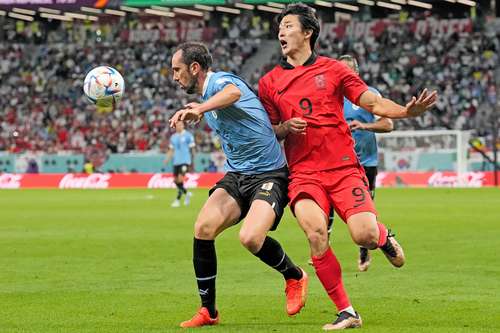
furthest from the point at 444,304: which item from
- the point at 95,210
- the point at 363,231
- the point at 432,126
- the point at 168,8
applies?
the point at 168,8

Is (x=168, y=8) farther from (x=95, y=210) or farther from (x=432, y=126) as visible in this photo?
(x=95, y=210)

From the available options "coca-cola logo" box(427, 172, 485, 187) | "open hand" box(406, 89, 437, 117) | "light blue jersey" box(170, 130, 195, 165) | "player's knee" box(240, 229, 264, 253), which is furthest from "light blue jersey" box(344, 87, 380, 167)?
"coca-cola logo" box(427, 172, 485, 187)

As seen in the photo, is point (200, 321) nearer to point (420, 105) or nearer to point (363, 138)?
point (420, 105)

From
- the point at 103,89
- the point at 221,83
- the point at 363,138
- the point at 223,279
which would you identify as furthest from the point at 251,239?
the point at 363,138

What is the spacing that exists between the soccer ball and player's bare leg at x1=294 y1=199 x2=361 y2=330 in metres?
2.74

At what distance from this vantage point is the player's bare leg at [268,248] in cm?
837

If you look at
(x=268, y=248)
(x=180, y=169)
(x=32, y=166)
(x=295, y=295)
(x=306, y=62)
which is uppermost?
(x=306, y=62)

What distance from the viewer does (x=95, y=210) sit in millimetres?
27734

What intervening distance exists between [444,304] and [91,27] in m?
51.9

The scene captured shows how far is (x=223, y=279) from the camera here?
12.2 meters

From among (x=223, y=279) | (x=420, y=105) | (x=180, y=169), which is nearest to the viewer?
(x=420, y=105)

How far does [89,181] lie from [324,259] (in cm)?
3831

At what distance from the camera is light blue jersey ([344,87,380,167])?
13.7 meters

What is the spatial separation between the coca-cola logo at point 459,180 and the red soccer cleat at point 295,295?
3281 cm
